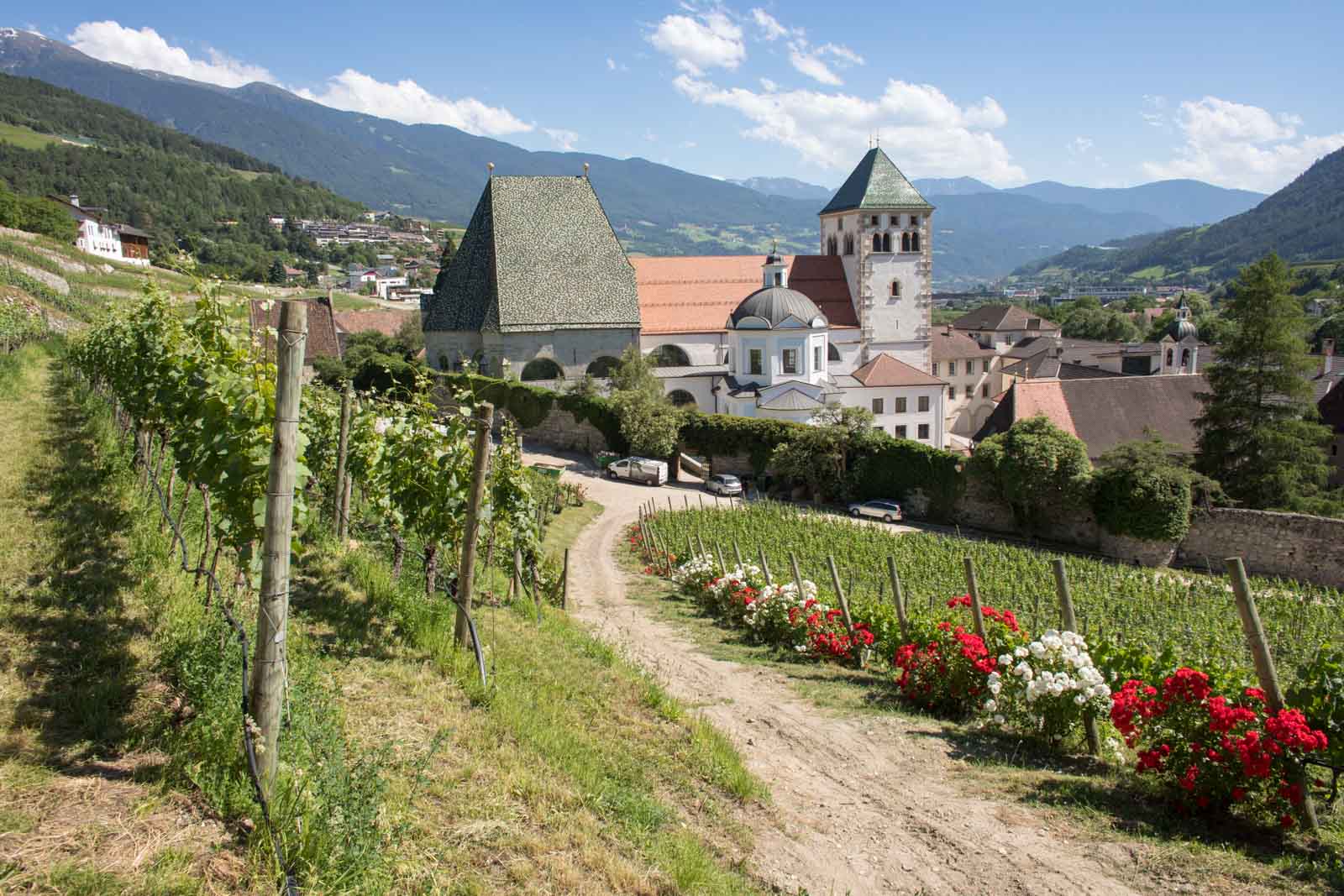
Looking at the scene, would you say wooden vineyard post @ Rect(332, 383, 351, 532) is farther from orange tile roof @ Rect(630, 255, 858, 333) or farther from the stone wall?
orange tile roof @ Rect(630, 255, 858, 333)

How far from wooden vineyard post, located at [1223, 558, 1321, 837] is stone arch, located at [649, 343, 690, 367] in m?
39.8

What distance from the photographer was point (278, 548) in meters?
4.70

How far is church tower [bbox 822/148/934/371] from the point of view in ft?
165

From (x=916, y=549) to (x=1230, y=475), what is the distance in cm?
1793

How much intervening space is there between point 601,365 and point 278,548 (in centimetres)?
3942

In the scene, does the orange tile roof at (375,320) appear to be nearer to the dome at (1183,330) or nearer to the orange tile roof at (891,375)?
the orange tile roof at (891,375)

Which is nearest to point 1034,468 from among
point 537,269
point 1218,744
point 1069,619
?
point 1069,619

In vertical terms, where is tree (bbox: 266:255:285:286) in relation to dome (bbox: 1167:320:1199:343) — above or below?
above

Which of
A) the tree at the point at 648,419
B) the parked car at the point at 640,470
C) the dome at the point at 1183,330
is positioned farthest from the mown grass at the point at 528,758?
the dome at the point at 1183,330

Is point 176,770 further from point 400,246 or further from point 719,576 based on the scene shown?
point 400,246

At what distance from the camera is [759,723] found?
340 inches

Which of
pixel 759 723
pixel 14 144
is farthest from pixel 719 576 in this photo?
pixel 14 144

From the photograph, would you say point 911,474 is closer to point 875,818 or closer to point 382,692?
point 875,818

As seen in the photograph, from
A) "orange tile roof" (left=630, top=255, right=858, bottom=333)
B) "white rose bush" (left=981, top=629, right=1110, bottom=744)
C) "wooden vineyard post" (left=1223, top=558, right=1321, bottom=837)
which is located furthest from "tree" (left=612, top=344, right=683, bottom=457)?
"wooden vineyard post" (left=1223, top=558, right=1321, bottom=837)
